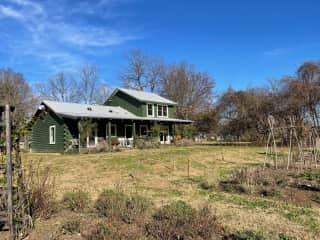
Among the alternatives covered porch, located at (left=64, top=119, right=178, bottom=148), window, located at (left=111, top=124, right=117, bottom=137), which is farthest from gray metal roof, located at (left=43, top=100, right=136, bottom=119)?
window, located at (left=111, top=124, right=117, bottom=137)

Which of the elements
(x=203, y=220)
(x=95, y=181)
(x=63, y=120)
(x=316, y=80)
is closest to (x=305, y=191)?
(x=203, y=220)

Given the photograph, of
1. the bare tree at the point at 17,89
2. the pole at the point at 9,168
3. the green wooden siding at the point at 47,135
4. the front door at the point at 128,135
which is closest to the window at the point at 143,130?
the front door at the point at 128,135

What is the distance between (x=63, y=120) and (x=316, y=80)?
72.5 ft

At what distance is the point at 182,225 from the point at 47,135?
20.7 metres

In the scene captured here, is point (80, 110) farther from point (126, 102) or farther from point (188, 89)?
point (188, 89)

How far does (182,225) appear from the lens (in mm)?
3906

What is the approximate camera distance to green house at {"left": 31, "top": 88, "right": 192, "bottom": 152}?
20719 mm

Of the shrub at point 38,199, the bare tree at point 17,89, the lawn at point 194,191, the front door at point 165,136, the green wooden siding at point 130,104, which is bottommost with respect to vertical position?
the lawn at point 194,191

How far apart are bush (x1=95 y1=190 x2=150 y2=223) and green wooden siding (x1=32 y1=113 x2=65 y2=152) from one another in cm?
1683

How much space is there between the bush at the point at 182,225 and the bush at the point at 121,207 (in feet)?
1.35

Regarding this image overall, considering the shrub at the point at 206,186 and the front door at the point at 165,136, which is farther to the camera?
the front door at the point at 165,136

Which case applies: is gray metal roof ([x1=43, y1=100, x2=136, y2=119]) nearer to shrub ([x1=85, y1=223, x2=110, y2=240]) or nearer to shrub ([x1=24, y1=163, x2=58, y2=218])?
shrub ([x1=24, y1=163, x2=58, y2=218])

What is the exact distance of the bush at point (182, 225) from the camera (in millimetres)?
3707

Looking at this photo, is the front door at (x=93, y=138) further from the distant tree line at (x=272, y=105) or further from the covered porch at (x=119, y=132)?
the distant tree line at (x=272, y=105)
